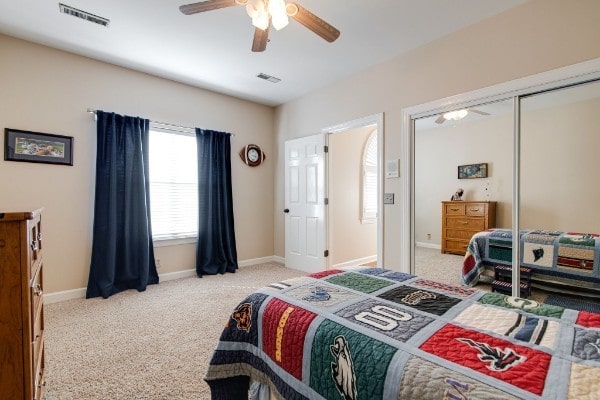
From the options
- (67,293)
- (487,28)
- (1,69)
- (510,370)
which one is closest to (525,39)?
(487,28)

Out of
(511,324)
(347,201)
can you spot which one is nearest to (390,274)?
(511,324)

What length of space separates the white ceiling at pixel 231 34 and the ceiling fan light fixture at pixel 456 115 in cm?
76

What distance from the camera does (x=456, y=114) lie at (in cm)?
284

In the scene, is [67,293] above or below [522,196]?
below

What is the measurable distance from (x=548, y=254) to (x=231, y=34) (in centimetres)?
344

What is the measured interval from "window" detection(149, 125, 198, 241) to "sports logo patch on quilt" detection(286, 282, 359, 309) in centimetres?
303

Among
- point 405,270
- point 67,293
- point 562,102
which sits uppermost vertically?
point 562,102

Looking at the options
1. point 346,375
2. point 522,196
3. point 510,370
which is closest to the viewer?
point 510,370

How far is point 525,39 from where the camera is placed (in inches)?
91.3

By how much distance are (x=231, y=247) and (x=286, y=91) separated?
2493 millimetres

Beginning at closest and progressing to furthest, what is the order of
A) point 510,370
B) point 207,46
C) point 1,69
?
point 510,370, point 1,69, point 207,46

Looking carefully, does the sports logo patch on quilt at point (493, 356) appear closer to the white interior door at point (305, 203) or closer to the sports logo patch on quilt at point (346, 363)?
the sports logo patch on quilt at point (346, 363)

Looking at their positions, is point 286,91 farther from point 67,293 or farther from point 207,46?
point 67,293

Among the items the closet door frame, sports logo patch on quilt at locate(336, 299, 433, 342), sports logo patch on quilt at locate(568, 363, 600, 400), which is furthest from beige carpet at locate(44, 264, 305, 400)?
the closet door frame
